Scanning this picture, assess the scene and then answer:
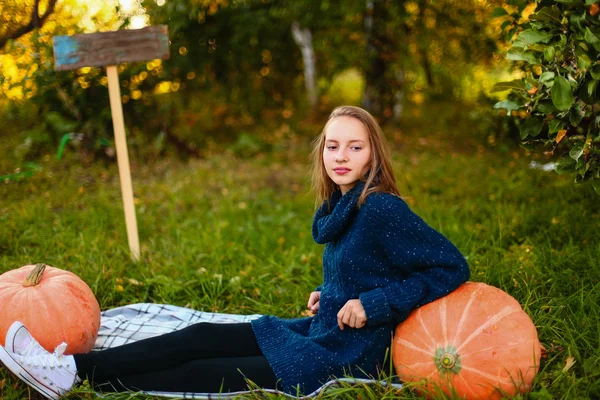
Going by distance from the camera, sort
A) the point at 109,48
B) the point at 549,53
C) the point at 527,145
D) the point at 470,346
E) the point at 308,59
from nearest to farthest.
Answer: the point at 470,346 → the point at 549,53 → the point at 527,145 → the point at 109,48 → the point at 308,59

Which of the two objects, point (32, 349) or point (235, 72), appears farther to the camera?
point (235, 72)

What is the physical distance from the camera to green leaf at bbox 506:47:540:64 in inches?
109

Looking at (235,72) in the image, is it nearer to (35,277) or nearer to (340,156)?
(35,277)

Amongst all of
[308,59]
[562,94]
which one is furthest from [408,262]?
[308,59]

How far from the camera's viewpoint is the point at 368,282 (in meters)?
2.43

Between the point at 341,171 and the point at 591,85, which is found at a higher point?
the point at 591,85

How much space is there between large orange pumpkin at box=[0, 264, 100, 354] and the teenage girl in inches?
5.0

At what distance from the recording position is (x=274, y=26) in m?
7.73

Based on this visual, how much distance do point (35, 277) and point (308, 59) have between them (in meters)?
6.63

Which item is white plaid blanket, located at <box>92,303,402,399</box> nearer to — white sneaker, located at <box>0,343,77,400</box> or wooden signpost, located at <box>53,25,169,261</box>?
white sneaker, located at <box>0,343,77,400</box>

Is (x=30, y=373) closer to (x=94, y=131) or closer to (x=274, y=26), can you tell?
(x=94, y=131)

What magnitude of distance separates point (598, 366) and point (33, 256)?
11.6 ft

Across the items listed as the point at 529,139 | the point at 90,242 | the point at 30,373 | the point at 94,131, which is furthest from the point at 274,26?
the point at 30,373

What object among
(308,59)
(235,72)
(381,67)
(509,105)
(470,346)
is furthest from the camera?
(308,59)
